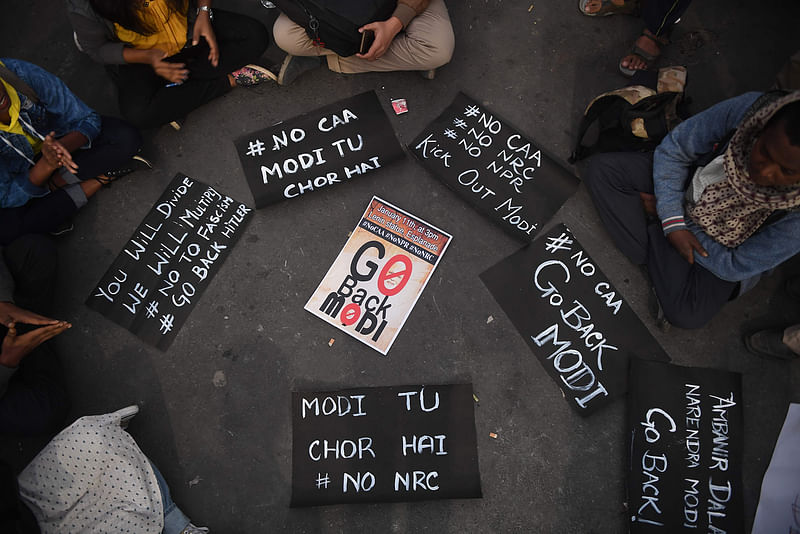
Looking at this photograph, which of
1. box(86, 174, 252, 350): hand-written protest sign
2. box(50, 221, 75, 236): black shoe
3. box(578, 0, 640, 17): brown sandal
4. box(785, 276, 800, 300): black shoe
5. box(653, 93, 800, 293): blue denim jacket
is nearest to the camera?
box(653, 93, 800, 293): blue denim jacket

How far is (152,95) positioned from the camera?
2604mm

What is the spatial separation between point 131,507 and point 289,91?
2.14m

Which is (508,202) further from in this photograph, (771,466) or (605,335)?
(771,466)

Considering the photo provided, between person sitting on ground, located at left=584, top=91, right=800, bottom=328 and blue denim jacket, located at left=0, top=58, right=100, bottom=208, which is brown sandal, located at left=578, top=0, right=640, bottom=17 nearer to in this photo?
person sitting on ground, located at left=584, top=91, right=800, bottom=328

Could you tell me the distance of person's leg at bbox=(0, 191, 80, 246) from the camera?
2412mm

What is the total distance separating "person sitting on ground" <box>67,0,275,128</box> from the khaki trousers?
0.75 ft

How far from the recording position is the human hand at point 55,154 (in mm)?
2283

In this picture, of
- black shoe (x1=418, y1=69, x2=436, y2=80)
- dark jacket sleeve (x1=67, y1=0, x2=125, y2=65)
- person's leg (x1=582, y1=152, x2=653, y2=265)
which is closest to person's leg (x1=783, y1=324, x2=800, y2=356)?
person's leg (x1=582, y1=152, x2=653, y2=265)

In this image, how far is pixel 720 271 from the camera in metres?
2.15

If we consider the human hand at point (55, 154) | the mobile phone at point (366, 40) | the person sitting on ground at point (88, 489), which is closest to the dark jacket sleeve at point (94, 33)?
the human hand at point (55, 154)

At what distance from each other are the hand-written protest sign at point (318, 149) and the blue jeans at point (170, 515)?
4.52ft

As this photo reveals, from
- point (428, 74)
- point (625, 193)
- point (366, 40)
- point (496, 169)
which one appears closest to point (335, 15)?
point (366, 40)

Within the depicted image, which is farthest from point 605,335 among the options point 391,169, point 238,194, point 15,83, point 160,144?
point 15,83

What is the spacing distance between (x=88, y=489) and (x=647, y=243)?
2.65m
